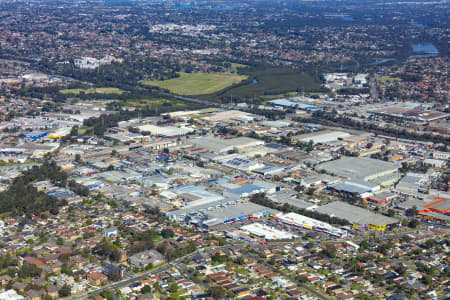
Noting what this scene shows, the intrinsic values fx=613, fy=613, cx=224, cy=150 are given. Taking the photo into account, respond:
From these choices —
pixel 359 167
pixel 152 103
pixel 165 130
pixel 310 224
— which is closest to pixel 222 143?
pixel 165 130

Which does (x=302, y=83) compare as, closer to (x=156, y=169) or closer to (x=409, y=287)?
(x=156, y=169)

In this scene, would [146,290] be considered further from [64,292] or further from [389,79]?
[389,79]

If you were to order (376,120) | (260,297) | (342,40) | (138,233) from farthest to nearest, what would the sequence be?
(342,40) → (376,120) → (138,233) → (260,297)

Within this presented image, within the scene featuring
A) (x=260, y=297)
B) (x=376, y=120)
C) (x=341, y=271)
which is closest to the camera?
(x=260, y=297)

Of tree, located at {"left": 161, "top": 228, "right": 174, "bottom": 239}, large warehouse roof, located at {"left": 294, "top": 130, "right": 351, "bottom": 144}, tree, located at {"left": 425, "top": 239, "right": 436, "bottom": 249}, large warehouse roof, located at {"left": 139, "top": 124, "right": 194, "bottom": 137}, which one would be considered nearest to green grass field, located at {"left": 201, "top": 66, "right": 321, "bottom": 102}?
large warehouse roof, located at {"left": 139, "top": 124, "right": 194, "bottom": 137}

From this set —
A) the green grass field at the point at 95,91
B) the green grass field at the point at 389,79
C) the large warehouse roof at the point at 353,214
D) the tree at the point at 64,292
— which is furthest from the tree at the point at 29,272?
the green grass field at the point at 389,79

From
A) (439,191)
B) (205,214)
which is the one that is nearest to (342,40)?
(439,191)

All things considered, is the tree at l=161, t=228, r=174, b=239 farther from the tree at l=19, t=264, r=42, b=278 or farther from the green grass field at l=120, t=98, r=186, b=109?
the green grass field at l=120, t=98, r=186, b=109
